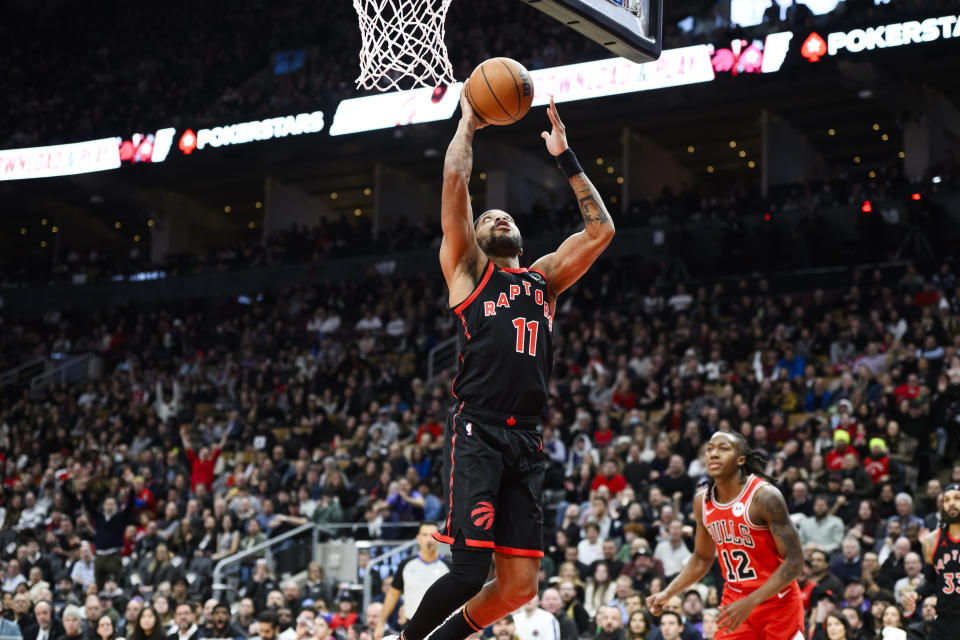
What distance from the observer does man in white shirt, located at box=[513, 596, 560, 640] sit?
10.5 metres

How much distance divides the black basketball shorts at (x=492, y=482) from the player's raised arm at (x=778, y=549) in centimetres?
146

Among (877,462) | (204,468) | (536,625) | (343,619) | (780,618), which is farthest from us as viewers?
(204,468)

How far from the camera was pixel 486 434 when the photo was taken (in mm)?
5172

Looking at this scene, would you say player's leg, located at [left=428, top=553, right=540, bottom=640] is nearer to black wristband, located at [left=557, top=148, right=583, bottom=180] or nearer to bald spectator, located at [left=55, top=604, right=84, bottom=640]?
black wristband, located at [left=557, top=148, right=583, bottom=180]

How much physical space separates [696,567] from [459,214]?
278 cm

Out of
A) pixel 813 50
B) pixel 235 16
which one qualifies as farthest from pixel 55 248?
pixel 813 50

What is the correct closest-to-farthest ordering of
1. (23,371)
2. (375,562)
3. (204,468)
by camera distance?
(375,562) < (204,468) < (23,371)

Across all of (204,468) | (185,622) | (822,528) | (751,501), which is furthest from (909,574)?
(204,468)

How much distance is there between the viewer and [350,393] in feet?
69.5

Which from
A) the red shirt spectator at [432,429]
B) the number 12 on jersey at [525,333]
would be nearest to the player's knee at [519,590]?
the number 12 on jersey at [525,333]

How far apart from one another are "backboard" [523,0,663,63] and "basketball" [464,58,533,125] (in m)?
0.77

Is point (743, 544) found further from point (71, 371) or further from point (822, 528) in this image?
point (71, 371)

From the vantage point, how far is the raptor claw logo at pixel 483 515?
5.03 metres

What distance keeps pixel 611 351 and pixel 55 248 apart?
2249cm
